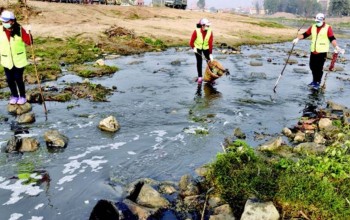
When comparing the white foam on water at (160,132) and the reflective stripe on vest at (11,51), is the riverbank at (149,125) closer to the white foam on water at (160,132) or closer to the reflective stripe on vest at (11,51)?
the white foam on water at (160,132)

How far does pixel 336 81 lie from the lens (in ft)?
51.9

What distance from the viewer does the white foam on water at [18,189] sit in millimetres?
5848

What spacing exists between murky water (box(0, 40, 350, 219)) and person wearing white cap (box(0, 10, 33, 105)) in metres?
0.65

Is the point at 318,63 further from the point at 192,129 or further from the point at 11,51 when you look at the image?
the point at 11,51

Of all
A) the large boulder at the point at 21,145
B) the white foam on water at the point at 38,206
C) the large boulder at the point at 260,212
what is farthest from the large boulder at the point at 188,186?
the large boulder at the point at 21,145

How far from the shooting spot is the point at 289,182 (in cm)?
523

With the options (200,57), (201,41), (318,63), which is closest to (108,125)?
(200,57)

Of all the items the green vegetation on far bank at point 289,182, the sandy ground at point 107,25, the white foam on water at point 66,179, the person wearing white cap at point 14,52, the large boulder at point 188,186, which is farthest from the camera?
the sandy ground at point 107,25

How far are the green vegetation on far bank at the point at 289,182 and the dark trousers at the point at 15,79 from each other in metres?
6.87

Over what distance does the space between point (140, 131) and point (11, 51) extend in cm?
449

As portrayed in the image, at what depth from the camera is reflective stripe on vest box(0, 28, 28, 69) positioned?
32.7 feet

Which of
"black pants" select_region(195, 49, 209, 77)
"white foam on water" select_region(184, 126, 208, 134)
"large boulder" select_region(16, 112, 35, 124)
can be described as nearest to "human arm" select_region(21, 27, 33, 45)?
"large boulder" select_region(16, 112, 35, 124)

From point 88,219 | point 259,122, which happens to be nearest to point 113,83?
point 259,122

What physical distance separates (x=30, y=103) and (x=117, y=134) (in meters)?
3.90
